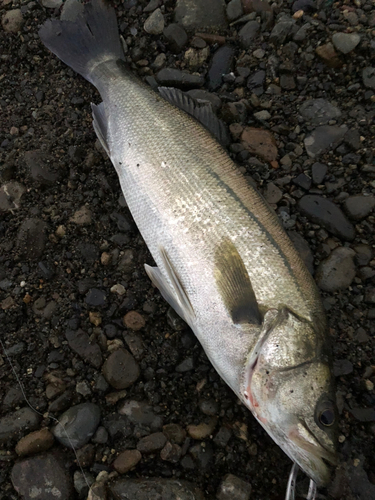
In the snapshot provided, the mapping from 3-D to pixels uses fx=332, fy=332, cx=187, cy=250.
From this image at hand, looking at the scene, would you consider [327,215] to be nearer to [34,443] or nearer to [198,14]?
[198,14]

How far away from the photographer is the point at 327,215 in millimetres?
2848

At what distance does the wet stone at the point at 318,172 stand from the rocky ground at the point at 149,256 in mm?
21

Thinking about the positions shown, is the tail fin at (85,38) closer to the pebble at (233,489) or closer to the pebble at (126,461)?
the pebble at (126,461)

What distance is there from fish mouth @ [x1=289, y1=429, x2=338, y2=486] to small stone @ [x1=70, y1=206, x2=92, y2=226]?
2.24 meters

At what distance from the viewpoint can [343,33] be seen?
3.13m

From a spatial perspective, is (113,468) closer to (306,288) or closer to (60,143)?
(306,288)

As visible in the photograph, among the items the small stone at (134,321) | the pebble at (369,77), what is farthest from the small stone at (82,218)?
the pebble at (369,77)

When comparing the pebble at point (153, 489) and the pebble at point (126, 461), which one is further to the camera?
the pebble at point (126, 461)

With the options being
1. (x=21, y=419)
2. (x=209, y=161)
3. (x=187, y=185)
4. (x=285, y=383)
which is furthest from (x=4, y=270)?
(x=285, y=383)

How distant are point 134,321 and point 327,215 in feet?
6.09

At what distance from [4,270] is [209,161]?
1950mm

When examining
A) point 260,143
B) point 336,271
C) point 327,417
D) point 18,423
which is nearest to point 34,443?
point 18,423

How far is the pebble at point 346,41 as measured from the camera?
3092 mm

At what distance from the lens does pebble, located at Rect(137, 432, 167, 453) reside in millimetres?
2299
